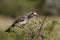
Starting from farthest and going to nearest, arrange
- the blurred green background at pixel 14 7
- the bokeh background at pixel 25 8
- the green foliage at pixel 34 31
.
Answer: the blurred green background at pixel 14 7 < the bokeh background at pixel 25 8 < the green foliage at pixel 34 31

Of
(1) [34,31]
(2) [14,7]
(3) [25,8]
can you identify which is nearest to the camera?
(1) [34,31]

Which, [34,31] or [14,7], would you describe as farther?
[14,7]

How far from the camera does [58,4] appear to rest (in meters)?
18.7

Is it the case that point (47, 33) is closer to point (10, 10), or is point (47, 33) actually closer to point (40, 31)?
point (40, 31)

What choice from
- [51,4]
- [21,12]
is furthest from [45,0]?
[21,12]

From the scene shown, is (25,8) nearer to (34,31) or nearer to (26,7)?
(26,7)

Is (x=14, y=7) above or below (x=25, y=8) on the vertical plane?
above

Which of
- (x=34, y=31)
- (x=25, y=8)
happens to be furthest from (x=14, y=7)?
(x=34, y=31)

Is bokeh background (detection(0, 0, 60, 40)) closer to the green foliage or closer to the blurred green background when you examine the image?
the blurred green background

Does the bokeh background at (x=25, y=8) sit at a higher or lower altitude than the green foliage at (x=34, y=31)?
higher

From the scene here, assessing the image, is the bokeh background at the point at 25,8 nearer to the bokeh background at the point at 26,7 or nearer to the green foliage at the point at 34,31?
the bokeh background at the point at 26,7

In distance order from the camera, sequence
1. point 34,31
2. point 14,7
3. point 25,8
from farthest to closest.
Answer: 1. point 14,7
2. point 25,8
3. point 34,31

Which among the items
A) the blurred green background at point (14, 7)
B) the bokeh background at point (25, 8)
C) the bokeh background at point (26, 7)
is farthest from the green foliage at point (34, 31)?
the blurred green background at point (14, 7)

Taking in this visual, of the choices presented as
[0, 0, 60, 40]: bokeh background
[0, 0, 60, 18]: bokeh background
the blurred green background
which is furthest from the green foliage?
the blurred green background
